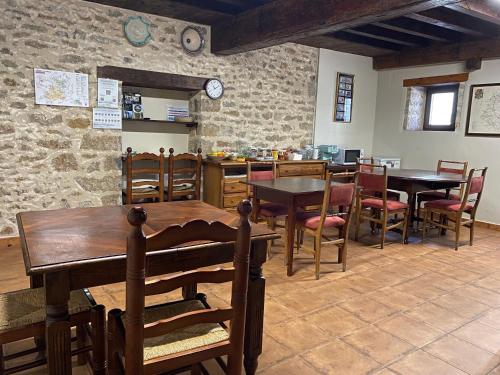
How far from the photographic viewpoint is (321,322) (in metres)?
2.68

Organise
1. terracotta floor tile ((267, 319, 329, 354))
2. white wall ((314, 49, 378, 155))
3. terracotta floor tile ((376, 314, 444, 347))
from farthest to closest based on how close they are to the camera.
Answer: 1. white wall ((314, 49, 378, 155))
2. terracotta floor tile ((376, 314, 444, 347))
3. terracotta floor tile ((267, 319, 329, 354))

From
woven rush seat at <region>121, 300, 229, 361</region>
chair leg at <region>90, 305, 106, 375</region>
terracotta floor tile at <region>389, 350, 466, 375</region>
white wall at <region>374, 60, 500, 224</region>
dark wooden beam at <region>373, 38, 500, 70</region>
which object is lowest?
Answer: terracotta floor tile at <region>389, 350, 466, 375</region>

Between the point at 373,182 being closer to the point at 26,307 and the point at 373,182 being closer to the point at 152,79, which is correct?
the point at 152,79

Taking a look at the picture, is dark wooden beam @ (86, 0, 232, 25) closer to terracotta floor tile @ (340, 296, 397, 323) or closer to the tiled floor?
the tiled floor

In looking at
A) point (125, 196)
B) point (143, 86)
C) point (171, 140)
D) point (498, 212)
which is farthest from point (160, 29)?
point (498, 212)

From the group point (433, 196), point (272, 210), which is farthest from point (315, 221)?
point (433, 196)

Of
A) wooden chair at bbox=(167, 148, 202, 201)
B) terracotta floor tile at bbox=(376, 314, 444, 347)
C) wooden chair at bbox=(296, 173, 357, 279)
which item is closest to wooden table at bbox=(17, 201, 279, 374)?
terracotta floor tile at bbox=(376, 314, 444, 347)

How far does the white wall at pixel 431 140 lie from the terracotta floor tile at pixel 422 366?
13.7ft

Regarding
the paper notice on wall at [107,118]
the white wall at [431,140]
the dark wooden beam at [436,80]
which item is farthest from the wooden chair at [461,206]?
the paper notice on wall at [107,118]

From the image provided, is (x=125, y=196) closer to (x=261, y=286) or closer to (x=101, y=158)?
(x=101, y=158)

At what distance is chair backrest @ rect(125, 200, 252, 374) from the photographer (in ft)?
4.21

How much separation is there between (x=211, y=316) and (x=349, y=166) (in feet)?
16.4

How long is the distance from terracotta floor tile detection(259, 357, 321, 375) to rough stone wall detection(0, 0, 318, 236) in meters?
3.22

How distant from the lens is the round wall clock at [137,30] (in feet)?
14.8
